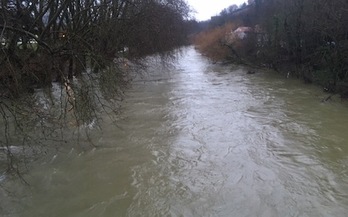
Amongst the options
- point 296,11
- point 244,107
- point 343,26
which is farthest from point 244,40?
point 244,107

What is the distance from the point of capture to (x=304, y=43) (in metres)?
24.3

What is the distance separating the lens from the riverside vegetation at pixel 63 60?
8.77 metres

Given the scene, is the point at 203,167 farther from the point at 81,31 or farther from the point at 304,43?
the point at 304,43

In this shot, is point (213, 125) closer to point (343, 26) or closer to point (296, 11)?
point (343, 26)

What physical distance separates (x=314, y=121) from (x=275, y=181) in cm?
578

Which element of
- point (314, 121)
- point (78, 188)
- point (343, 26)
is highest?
point (343, 26)

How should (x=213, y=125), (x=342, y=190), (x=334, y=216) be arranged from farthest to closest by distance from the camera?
(x=213, y=125) < (x=342, y=190) < (x=334, y=216)

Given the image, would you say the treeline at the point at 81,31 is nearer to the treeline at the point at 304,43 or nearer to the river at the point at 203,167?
the river at the point at 203,167

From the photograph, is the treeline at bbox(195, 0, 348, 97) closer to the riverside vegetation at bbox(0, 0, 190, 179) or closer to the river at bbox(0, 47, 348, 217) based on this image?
the river at bbox(0, 47, 348, 217)

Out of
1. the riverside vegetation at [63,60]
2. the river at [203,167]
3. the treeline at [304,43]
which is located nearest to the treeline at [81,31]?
the riverside vegetation at [63,60]

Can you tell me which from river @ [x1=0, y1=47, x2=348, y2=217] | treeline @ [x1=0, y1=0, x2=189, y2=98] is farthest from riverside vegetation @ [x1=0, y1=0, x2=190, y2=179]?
river @ [x1=0, y1=47, x2=348, y2=217]

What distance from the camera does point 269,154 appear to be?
35.8ft

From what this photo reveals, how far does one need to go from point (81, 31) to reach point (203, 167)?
27.4ft

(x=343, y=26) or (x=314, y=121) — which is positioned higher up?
(x=343, y=26)
